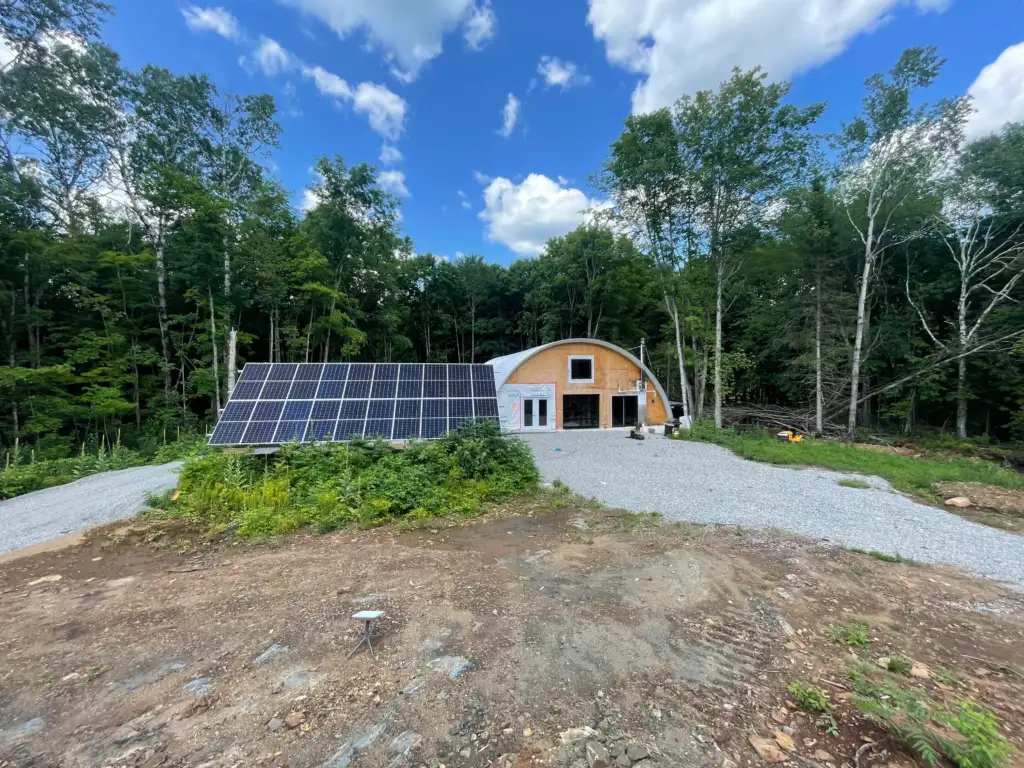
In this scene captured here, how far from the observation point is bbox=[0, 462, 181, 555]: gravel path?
6.07m

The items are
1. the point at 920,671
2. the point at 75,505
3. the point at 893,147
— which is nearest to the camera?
the point at 920,671

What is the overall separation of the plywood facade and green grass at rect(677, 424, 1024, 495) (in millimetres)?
3431

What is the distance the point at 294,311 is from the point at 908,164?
27.2 meters

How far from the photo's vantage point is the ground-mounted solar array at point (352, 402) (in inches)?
352

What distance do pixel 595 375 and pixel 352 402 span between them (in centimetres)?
1061

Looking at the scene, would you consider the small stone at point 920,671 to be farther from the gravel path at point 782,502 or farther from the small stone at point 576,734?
the gravel path at point 782,502

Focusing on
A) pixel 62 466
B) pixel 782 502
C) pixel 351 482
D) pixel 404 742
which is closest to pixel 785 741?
pixel 404 742

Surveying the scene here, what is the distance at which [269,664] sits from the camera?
2908 mm

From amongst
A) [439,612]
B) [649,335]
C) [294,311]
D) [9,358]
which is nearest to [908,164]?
[649,335]

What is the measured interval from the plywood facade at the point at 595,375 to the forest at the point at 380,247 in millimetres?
2282

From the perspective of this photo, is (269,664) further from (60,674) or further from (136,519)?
(136,519)

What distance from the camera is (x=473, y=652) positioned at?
9.95 feet

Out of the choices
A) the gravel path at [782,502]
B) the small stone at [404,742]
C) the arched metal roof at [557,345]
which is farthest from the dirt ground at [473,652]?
the arched metal roof at [557,345]

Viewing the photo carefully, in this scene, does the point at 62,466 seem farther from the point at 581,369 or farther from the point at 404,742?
the point at 581,369
